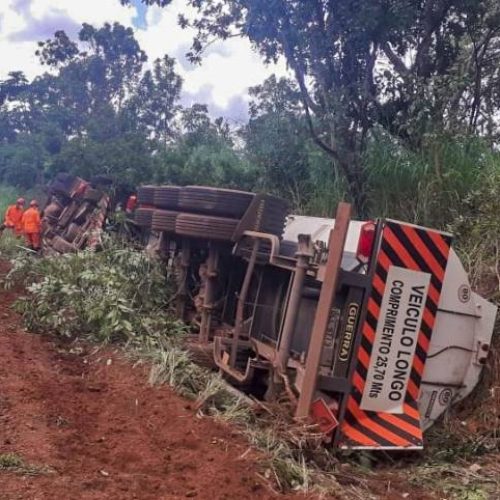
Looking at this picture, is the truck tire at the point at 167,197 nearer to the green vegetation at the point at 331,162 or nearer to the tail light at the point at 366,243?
the green vegetation at the point at 331,162

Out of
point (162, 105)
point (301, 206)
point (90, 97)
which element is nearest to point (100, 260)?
point (301, 206)

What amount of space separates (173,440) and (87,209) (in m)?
7.23

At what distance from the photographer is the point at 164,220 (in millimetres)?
5840

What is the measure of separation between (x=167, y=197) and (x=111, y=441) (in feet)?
9.88

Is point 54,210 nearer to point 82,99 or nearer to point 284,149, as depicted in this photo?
point 284,149

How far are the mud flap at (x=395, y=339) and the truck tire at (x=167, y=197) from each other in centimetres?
242

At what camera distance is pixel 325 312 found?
372 centimetres

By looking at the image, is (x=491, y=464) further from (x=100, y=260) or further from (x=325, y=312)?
(x=100, y=260)

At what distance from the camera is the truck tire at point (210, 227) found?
5.13 m

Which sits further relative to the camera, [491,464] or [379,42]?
[379,42]

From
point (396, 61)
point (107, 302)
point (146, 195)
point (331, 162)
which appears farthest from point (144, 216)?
point (396, 61)

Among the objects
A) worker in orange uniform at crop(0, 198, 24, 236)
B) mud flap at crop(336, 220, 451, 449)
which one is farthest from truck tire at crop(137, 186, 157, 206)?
worker in orange uniform at crop(0, 198, 24, 236)

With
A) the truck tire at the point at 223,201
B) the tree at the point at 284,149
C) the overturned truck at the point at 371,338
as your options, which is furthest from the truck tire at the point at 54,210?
the overturned truck at the point at 371,338

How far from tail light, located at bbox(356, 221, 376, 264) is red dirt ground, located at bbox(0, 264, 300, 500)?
1.28 meters
